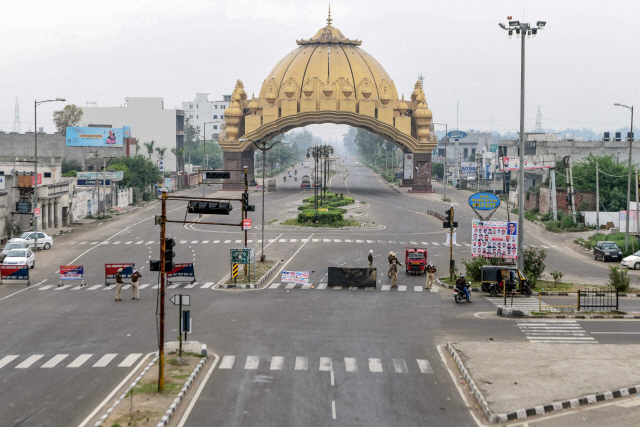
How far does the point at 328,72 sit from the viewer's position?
4186 inches

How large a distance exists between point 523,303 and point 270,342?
1291cm

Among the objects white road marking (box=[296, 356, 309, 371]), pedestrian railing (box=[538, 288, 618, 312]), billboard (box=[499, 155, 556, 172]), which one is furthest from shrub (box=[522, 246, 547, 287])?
billboard (box=[499, 155, 556, 172])

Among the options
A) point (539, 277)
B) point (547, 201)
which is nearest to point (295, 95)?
point (547, 201)

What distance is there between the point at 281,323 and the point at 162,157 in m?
117

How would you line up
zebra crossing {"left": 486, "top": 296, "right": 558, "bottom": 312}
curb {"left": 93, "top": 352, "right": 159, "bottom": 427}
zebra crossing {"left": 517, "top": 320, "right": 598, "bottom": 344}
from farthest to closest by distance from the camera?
zebra crossing {"left": 486, "top": 296, "right": 558, "bottom": 312} < zebra crossing {"left": 517, "top": 320, "right": 598, "bottom": 344} < curb {"left": 93, "top": 352, "right": 159, "bottom": 427}

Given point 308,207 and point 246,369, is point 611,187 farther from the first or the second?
point 246,369

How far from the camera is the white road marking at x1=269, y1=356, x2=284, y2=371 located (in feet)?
72.1

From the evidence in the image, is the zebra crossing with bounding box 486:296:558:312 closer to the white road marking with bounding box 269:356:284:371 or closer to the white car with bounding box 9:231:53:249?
the white road marking with bounding box 269:356:284:371

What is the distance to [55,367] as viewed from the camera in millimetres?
22172

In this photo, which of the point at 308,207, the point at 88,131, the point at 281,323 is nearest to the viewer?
the point at 281,323

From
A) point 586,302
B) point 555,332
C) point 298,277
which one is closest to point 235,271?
point 298,277

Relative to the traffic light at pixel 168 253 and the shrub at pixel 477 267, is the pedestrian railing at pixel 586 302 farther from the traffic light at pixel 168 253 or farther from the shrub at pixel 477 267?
the traffic light at pixel 168 253

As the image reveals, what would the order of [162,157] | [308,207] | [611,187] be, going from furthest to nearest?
1. [162,157]
2. [308,207]
3. [611,187]

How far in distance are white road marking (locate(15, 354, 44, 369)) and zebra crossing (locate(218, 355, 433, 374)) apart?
19.1ft
